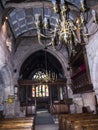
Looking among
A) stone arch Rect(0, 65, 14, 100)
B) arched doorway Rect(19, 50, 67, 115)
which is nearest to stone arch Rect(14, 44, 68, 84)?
stone arch Rect(0, 65, 14, 100)

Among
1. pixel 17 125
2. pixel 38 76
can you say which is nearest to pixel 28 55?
pixel 38 76

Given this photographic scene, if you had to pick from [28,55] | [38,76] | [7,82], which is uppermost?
[28,55]

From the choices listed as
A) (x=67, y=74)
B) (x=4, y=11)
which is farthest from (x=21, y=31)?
(x=67, y=74)

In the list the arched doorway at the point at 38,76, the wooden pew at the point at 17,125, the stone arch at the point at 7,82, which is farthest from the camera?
the arched doorway at the point at 38,76

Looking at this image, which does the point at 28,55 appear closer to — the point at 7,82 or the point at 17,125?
the point at 7,82

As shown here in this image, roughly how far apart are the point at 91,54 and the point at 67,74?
737 cm

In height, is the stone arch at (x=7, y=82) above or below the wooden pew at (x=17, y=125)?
above

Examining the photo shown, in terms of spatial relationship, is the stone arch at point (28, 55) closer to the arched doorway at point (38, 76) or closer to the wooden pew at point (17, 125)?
the arched doorway at point (38, 76)

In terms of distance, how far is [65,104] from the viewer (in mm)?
16125

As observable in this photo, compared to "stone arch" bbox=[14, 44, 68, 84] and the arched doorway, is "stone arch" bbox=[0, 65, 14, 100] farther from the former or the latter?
the arched doorway

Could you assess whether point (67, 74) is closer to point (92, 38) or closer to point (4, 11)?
point (92, 38)

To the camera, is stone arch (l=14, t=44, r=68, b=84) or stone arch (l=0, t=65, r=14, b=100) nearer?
stone arch (l=0, t=65, r=14, b=100)

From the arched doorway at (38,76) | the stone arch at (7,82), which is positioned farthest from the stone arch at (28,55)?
the arched doorway at (38,76)

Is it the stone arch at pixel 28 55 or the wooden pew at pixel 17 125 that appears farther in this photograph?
the stone arch at pixel 28 55
